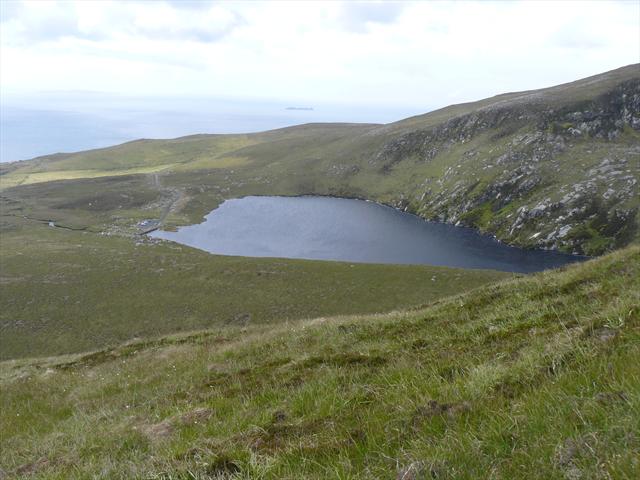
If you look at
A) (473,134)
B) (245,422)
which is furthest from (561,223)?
(245,422)

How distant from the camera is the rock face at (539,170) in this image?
94.6 meters

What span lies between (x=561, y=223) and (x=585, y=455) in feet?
359

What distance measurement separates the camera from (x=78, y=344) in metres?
49.2

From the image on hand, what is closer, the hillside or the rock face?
the rock face

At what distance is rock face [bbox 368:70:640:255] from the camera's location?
94.6 meters

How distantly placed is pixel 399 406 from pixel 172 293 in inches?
2435

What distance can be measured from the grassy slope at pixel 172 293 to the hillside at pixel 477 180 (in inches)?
1877

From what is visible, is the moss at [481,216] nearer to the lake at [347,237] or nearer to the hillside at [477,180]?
the hillside at [477,180]

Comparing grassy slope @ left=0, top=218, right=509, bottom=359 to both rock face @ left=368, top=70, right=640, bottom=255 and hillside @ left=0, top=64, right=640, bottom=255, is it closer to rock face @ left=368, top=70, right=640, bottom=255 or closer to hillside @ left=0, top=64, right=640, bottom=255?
rock face @ left=368, top=70, right=640, bottom=255

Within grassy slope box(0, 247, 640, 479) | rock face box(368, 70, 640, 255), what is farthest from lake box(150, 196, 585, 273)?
grassy slope box(0, 247, 640, 479)

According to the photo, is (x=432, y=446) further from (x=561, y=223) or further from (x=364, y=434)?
(x=561, y=223)

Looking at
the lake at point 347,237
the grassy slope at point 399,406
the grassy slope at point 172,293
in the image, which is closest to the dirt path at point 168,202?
the lake at point 347,237

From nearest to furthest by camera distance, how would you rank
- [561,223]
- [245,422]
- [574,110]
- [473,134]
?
[245,422] → [561,223] → [574,110] → [473,134]

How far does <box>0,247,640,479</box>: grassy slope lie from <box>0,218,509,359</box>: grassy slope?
38319mm
